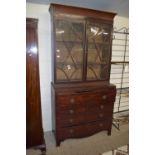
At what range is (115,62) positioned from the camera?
10.0 ft

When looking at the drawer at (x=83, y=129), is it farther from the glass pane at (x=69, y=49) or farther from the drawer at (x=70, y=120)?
the glass pane at (x=69, y=49)

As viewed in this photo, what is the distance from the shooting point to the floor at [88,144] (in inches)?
88.3

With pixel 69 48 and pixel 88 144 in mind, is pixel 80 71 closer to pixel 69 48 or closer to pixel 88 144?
pixel 69 48

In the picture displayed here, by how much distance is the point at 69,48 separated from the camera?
2.42 metres

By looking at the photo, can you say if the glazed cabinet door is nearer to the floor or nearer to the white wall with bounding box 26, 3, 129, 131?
the white wall with bounding box 26, 3, 129, 131

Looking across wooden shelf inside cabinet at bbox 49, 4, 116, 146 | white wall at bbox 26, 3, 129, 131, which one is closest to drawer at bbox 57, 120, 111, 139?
wooden shelf inside cabinet at bbox 49, 4, 116, 146

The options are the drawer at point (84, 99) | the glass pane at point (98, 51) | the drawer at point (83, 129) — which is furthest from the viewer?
the glass pane at point (98, 51)

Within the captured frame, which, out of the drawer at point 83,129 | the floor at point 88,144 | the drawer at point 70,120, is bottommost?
the floor at point 88,144

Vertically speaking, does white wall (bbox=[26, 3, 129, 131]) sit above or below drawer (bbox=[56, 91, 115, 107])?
above

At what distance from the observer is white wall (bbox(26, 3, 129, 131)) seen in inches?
96.1

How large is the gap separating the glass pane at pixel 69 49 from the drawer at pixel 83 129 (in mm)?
807

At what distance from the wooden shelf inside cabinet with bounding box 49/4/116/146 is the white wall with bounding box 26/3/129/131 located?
0.28 m

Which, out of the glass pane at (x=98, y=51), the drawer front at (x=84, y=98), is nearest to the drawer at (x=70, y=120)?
the drawer front at (x=84, y=98)
